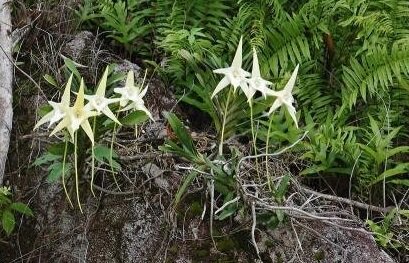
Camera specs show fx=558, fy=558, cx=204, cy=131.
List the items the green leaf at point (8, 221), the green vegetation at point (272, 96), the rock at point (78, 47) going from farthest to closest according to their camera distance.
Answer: the rock at point (78, 47) → the green leaf at point (8, 221) → the green vegetation at point (272, 96)

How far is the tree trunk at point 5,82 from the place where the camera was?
2643mm

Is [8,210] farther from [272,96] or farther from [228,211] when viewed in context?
[272,96]

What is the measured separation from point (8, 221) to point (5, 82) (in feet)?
2.51

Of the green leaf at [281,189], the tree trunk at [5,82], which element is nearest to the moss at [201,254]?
the green leaf at [281,189]

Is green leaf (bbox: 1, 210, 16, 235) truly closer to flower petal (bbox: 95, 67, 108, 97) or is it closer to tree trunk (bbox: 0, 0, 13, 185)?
tree trunk (bbox: 0, 0, 13, 185)

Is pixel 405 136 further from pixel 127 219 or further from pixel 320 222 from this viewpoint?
pixel 127 219

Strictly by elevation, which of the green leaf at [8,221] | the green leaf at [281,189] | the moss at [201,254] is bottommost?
the green leaf at [8,221]

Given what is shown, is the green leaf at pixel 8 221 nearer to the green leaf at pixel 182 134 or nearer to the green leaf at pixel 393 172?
the green leaf at pixel 182 134

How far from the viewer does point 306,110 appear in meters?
2.88

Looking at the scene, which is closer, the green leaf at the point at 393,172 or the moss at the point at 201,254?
the moss at the point at 201,254

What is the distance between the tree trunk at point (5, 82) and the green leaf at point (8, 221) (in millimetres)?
194

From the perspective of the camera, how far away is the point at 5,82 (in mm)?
2824

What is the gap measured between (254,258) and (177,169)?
51cm

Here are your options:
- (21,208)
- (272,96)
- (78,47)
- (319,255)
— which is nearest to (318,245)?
(319,255)
